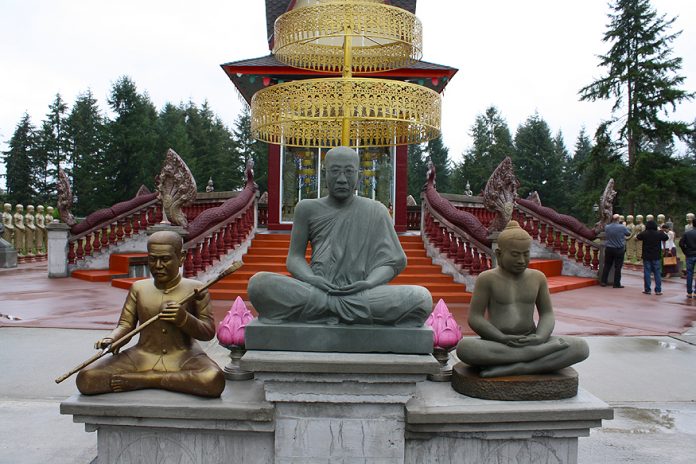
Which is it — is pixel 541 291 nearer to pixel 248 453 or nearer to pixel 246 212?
pixel 248 453

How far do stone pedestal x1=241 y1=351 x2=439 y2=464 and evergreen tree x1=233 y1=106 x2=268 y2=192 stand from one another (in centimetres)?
4294

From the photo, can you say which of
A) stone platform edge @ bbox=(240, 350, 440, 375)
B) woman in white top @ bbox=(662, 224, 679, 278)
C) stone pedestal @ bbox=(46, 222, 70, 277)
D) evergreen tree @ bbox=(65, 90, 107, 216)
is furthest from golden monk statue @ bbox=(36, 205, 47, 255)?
woman in white top @ bbox=(662, 224, 679, 278)

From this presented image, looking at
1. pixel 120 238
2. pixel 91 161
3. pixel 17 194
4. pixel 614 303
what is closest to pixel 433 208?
pixel 614 303

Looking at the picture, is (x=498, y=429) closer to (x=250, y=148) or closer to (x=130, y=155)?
(x=130, y=155)

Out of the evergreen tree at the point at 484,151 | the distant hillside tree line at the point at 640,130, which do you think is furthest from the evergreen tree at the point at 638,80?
the evergreen tree at the point at 484,151

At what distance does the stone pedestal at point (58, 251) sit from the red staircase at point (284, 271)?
531 centimetres

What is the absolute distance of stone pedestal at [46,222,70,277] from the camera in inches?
567

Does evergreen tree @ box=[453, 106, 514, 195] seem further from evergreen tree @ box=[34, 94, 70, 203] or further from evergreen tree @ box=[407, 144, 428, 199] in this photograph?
evergreen tree @ box=[34, 94, 70, 203]

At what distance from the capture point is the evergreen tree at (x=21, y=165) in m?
45.4

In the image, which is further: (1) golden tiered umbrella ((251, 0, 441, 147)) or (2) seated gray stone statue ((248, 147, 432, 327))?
(1) golden tiered umbrella ((251, 0, 441, 147))

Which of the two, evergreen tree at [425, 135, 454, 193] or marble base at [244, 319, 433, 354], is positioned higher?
evergreen tree at [425, 135, 454, 193]

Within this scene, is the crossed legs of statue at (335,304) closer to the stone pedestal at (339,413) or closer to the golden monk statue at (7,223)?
the stone pedestal at (339,413)

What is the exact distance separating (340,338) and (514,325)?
1.16 m

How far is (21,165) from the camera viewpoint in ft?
154
